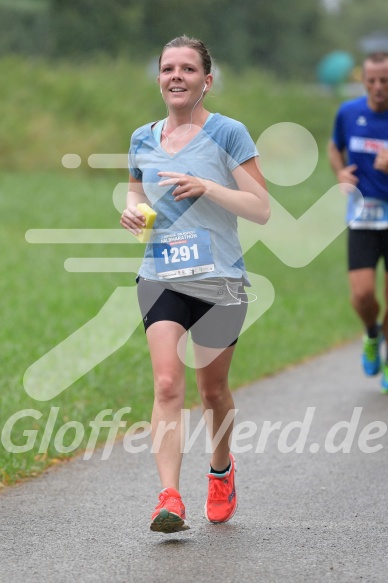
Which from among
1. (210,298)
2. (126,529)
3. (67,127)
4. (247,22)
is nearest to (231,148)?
(210,298)

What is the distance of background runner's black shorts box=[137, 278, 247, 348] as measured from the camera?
17.1 feet

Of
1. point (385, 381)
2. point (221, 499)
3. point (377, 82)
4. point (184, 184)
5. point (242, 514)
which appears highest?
point (377, 82)

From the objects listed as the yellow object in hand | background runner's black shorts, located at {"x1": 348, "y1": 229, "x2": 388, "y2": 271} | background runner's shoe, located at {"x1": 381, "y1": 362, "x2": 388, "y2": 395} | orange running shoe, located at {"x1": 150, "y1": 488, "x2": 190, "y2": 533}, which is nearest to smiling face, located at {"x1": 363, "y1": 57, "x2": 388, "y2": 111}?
background runner's black shorts, located at {"x1": 348, "y1": 229, "x2": 388, "y2": 271}

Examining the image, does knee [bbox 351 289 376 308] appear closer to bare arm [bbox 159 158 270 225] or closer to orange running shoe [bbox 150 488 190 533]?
bare arm [bbox 159 158 270 225]

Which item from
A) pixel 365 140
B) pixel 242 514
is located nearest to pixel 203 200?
pixel 242 514

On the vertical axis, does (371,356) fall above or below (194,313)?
below

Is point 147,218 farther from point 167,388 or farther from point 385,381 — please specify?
point 385,381

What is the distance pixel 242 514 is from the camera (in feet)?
18.8

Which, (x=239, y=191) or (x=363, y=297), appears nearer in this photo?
(x=239, y=191)

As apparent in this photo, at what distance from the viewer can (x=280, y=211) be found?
85.6 feet

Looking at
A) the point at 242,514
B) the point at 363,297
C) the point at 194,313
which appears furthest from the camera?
the point at 363,297

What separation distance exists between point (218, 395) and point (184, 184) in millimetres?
1073

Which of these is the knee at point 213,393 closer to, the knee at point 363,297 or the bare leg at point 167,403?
the bare leg at point 167,403

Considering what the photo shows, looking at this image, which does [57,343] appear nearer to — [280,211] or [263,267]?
[263,267]
